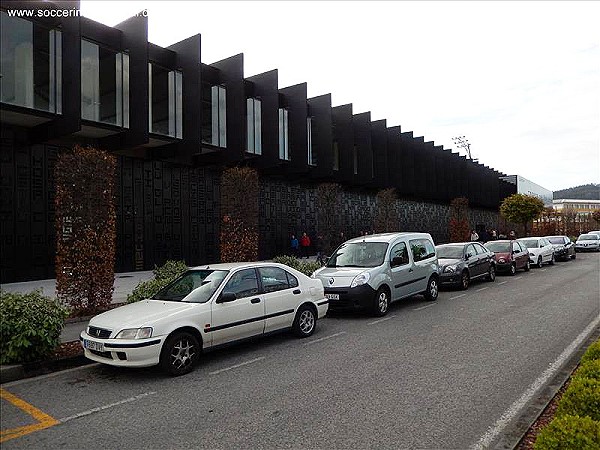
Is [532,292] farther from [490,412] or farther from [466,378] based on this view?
[490,412]

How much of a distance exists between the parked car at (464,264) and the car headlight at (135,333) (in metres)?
11.0

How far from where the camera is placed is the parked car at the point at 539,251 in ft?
74.9

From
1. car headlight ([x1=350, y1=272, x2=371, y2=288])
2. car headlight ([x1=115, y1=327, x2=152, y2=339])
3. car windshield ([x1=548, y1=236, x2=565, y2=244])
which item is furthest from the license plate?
car windshield ([x1=548, y1=236, x2=565, y2=244])

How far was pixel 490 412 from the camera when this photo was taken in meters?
4.65

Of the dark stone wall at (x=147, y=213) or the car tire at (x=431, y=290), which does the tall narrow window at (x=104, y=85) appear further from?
the car tire at (x=431, y=290)

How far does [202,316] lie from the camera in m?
6.45

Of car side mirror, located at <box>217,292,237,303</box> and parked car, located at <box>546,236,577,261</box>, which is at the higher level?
car side mirror, located at <box>217,292,237,303</box>

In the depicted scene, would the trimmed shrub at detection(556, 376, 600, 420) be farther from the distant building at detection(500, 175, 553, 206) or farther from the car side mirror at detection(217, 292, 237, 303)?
the distant building at detection(500, 175, 553, 206)

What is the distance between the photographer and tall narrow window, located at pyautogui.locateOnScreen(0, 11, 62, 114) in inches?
584

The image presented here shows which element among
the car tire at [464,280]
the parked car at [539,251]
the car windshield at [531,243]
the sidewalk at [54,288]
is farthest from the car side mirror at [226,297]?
the car windshield at [531,243]

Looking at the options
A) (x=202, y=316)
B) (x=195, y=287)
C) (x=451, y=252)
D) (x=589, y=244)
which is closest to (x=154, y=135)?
(x=451, y=252)

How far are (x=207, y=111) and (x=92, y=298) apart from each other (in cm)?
1500

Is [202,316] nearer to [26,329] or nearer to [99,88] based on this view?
[26,329]

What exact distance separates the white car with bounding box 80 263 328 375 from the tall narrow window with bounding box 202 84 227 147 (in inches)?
629
